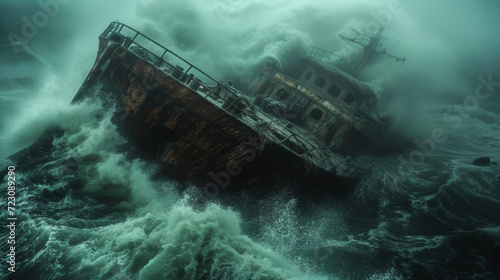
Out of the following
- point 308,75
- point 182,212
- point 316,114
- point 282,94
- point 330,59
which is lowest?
point 182,212

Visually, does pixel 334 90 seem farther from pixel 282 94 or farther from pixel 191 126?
pixel 191 126

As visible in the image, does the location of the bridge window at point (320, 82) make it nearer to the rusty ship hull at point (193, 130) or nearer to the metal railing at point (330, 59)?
the metal railing at point (330, 59)

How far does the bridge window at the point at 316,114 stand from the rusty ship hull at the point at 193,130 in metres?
5.08

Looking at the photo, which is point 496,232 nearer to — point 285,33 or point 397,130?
point 397,130

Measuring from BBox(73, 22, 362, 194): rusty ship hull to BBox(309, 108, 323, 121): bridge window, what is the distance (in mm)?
5075

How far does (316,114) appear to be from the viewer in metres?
13.6

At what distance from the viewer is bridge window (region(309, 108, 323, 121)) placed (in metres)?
13.5

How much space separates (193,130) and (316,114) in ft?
26.0

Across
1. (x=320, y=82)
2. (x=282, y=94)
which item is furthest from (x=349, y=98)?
(x=282, y=94)

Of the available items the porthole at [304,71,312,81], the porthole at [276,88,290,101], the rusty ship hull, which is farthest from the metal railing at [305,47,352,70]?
the rusty ship hull

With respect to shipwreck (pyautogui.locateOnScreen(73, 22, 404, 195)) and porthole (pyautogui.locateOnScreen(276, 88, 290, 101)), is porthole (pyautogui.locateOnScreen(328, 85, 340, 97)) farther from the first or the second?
shipwreck (pyautogui.locateOnScreen(73, 22, 404, 195))

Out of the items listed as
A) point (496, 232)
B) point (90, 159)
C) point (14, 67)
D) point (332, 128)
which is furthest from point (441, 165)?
point (14, 67)

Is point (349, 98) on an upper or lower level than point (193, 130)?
upper

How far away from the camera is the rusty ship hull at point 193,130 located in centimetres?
782
